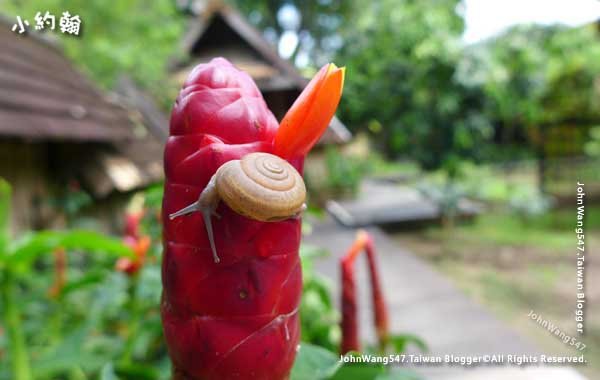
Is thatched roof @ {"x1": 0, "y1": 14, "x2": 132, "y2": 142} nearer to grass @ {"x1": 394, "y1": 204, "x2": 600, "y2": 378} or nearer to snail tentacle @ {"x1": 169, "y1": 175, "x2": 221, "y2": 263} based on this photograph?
snail tentacle @ {"x1": 169, "y1": 175, "x2": 221, "y2": 263}

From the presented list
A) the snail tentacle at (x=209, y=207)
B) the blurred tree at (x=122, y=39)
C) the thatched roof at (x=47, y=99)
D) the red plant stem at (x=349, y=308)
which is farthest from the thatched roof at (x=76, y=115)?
the snail tentacle at (x=209, y=207)

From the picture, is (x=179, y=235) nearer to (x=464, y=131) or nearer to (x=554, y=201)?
(x=464, y=131)

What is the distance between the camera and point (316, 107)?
0.30m

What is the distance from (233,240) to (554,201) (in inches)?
238

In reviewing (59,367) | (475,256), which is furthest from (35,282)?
(475,256)

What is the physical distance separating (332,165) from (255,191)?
14.5 feet

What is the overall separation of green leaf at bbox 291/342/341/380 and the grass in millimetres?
2122

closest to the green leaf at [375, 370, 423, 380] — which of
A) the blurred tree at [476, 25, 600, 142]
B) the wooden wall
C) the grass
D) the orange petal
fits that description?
the orange petal

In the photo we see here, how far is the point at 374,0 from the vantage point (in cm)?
418

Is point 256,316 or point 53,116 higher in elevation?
point 256,316

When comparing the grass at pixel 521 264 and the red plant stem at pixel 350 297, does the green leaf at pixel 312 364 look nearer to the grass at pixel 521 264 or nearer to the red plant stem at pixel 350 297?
the red plant stem at pixel 350 297

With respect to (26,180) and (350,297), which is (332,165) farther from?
(350,297)

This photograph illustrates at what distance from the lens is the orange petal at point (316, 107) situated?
30cm

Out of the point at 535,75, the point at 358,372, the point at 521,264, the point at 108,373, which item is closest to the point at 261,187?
the point at 358,372
